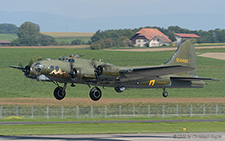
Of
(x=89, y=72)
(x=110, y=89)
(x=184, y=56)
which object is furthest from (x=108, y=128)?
(x=110, y=89)

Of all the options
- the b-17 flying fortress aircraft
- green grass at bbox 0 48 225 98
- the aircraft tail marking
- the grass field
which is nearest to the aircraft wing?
the b-17 flying fortress aircraft

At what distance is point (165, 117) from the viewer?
79.3m

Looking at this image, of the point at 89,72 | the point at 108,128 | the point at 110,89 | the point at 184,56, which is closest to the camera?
the point at 89,72

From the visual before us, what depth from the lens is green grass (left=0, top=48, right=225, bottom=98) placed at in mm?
103312

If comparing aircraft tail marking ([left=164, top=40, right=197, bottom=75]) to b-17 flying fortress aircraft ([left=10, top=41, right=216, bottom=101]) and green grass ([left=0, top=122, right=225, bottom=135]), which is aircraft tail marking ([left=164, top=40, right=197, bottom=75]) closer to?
green grass ([left=0, top=122, right=225, bottom=135])

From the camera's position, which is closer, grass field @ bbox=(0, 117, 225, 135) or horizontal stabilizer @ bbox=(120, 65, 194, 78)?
horizontal stabilizer @ bbox=(120, 65, 194, 78)

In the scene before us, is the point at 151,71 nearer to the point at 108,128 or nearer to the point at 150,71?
the point at 150,71

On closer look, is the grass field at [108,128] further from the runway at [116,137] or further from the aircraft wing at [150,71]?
the aircraft wing at [150,71]

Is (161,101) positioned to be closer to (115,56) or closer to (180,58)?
(180,58)

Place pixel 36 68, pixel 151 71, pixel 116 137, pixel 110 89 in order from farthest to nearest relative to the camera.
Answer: pixel 110 89 → pixel 116 137 → pixel 151 71 → pixel 36 68

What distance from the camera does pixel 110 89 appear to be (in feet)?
365

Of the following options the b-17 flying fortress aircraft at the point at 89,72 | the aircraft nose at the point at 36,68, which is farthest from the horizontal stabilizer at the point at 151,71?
the aircraft nose at the point at 36,68

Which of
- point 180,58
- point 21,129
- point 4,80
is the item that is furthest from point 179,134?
point 4,80

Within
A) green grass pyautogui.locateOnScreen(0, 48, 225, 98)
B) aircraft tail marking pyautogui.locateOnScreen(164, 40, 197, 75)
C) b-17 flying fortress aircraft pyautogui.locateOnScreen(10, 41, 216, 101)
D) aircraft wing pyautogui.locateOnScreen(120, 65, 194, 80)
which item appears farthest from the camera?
green grass pyautogui.locateOnScreen(0, 48, 225, 98)
